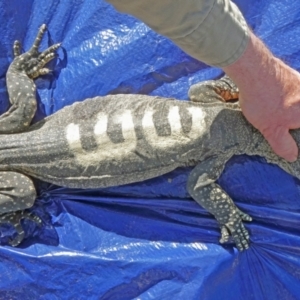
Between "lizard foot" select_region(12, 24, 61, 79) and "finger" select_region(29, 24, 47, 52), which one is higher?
"finger" select_region(29, 24, 47, 52)

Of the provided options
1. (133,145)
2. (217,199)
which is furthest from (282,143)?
(133,145)

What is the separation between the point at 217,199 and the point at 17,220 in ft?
4.04

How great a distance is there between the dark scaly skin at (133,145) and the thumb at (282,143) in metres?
0.07

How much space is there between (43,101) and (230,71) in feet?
4.82

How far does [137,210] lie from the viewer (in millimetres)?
3410

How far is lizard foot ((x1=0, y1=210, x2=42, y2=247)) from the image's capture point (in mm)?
3371

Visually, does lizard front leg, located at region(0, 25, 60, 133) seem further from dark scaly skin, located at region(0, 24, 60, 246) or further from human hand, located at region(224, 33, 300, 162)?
human hand, located at region(224, 33, 300, 162)

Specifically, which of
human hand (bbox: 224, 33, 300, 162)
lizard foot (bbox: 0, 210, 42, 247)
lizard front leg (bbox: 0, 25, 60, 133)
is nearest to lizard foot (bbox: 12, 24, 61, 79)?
lizard front leg (bbox: 0, 25, 60, 133)

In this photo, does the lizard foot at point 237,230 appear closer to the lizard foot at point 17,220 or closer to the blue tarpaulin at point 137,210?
the blue tarpaulin at point 137,210

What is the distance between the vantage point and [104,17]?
3451 millimetres

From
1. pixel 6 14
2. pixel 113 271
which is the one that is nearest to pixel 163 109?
pixel 113 271

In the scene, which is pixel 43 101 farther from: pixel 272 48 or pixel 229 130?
pixel 272 48

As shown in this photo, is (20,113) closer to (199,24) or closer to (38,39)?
(38,39)

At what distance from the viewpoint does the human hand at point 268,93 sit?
7.98 feet
